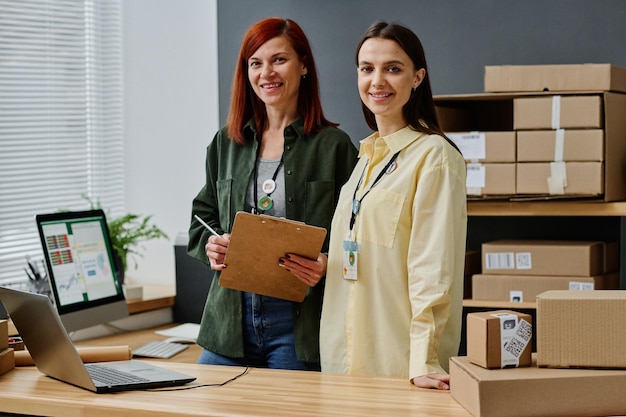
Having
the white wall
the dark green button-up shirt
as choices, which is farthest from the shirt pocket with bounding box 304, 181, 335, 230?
the white wall

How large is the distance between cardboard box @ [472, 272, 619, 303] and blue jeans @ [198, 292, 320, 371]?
123 cm

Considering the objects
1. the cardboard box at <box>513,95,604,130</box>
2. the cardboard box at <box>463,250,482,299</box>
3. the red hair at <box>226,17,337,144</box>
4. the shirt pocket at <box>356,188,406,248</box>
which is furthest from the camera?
the cardboard box at <box>463,250,482,299</box>

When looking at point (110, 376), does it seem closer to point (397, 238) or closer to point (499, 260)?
point (397, 238)

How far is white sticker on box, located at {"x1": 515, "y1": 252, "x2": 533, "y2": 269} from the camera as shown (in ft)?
11.6

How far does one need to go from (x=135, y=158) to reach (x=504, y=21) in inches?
76.8

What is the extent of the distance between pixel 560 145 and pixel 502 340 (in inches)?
68.8

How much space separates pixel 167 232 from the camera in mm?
4559

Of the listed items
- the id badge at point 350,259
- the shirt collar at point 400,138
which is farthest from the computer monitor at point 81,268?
the shirt collar at point 400,138

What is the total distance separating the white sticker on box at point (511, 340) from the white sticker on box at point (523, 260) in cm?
174

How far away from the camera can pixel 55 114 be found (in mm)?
4469

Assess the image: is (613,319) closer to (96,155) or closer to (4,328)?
(4,328)

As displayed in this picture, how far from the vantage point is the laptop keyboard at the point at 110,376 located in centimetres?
209

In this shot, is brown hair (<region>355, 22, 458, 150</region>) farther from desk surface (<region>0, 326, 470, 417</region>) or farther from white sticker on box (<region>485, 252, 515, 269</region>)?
white sticker on box (<region>485, 252, 515, 269</region>)

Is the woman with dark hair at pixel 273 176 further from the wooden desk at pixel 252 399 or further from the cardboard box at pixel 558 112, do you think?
the cardboard box at pixel 558 112
